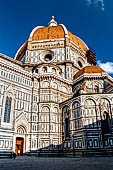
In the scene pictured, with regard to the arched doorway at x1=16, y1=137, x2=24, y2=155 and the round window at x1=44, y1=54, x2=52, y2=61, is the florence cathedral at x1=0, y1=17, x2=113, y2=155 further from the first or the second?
the round window at x1=44, y1=54, x2=52, y2=61

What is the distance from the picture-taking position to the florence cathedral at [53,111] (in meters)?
21.1

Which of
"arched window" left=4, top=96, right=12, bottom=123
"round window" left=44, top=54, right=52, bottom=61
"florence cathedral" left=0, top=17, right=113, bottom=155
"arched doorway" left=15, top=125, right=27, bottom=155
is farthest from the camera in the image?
"round window" left=44, top=54, right=52, bottom=61

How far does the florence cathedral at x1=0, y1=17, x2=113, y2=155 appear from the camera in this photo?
2106 cm

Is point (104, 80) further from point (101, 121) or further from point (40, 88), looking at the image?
point (40, 88)

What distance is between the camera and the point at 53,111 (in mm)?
25500

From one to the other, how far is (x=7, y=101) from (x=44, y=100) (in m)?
6.10

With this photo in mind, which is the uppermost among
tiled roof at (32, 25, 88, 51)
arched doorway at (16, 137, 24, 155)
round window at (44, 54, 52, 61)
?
tiled roof at (32, 25, 88, 51)

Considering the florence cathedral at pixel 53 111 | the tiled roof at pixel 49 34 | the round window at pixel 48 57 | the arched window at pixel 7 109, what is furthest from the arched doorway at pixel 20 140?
the tiled roof at pixel 49 34

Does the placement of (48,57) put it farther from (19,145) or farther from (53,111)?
(19,145)

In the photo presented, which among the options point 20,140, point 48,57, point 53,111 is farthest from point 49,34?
point 20,140

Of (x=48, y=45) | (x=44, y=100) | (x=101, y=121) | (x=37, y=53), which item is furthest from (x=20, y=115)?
(x=48, y=45)

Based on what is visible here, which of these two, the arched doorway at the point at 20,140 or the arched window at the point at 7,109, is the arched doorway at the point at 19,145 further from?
the arched window at the point at 7,109

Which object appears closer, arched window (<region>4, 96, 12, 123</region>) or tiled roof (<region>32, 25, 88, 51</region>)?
arched window (<region>4, 96, 12, 123</region>)

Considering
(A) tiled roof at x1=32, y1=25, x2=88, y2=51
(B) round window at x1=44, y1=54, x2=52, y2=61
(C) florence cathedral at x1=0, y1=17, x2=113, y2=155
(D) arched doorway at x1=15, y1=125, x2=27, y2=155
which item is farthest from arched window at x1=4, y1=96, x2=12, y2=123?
(A) tiled roof at x1=32, y1=25, x2=88, y2=51
